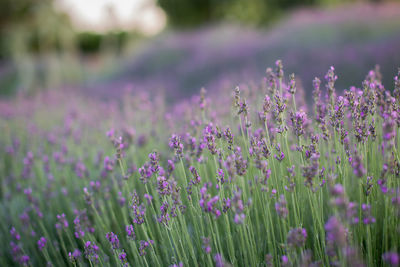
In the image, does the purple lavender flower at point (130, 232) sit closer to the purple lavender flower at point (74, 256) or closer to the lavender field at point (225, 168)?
the lavender field at point (225, 168)

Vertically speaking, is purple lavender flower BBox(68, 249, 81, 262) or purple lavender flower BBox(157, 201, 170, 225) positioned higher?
purple lavender flower BBox(157, 201, 170, 225)

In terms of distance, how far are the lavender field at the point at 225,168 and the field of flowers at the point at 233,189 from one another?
0.01m

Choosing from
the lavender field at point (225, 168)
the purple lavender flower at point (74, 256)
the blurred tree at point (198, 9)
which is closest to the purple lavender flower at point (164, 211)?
the lavender field at point (225, 168)

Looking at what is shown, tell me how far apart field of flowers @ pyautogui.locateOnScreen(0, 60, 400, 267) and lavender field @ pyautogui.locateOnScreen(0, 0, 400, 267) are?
0.05 ft

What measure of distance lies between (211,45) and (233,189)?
10.2 metres

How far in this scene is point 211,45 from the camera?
36.2ft

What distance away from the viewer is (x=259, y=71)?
6.32m

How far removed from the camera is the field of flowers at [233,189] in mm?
1349

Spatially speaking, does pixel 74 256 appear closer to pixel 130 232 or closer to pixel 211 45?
pixel 130 232

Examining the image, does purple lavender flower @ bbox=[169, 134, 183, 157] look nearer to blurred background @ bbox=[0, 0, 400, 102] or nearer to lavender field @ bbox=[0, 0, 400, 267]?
lavender field @ bbox=[0, 0, 400, 267]

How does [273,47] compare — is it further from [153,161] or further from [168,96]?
[153,161]

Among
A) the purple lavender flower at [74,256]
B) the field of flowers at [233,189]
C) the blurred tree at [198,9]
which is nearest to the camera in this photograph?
the field of flowers at [233,189]

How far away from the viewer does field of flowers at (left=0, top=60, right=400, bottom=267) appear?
1.35 m

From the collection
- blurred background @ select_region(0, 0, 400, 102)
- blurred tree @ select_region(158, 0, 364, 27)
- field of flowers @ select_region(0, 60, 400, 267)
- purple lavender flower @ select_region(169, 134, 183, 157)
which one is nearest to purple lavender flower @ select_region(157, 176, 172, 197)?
field of flowers @ select_region(0, 60, 400, 267)
